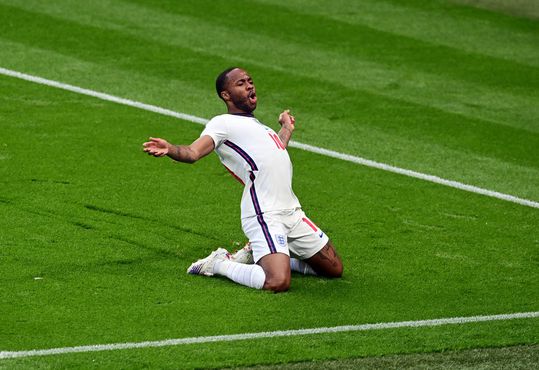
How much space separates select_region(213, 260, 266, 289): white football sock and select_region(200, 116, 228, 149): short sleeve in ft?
2.87

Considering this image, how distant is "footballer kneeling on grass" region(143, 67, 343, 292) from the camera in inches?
379

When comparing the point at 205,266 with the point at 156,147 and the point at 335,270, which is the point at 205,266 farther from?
the point at 156,147

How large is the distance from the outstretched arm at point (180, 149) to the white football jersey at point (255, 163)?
0.74 ft

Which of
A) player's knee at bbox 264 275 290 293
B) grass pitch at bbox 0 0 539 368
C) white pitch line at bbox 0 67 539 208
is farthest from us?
white pitch line at bbox 0 67 539 208

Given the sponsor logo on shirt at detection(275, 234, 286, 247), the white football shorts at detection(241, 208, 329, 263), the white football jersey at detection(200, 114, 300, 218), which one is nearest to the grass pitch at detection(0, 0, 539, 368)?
the white football shorts at detection(241, 208, 329, 263)

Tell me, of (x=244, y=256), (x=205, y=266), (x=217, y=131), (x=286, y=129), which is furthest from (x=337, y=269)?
(x=217, y=131)

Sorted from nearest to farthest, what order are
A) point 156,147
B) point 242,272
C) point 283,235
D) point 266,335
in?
point 266,335, point 156,147, point 242,272, point 283,235

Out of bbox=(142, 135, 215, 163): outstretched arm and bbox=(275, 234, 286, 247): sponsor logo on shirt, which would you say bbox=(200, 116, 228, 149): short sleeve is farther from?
bbox=(275, 234, 286, 247): sponsor logo on shirt

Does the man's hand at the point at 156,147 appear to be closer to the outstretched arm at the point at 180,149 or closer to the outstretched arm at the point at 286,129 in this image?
the outstretched arm at the point at 180,149

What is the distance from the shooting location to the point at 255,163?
9789 millimetres

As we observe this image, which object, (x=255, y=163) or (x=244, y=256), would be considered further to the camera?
(x=244, y=256)

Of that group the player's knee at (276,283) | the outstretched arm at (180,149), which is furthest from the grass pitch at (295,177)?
the outstretched arm at (180,149)

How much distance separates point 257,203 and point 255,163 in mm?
298

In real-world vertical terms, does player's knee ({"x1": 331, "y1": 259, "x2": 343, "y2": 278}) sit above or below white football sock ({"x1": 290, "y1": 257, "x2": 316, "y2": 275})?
above
